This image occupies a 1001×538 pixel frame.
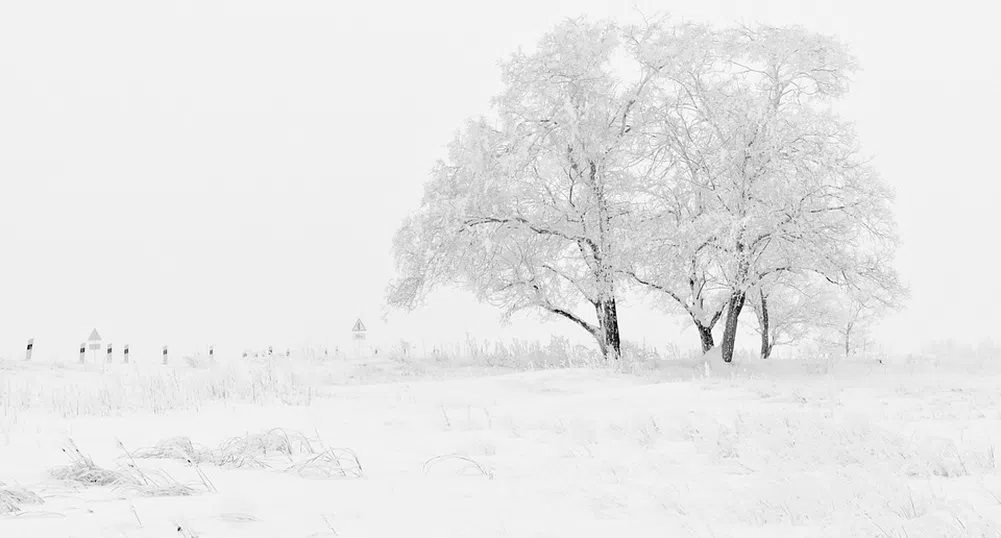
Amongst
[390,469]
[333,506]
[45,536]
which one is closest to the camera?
[45,536]

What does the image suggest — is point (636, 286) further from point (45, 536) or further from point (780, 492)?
point (45, 536)

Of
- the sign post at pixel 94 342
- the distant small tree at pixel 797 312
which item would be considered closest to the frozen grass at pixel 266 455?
the sign post at pixel 94 342

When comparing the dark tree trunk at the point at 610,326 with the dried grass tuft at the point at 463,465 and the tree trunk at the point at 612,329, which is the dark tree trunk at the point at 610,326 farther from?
the dried grass tuft at the point at 463,465

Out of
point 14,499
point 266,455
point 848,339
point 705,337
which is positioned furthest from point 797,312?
point 14,499

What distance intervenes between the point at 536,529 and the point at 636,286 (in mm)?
15548

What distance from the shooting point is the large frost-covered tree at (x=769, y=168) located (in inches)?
648

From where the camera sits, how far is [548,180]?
62.0 feet

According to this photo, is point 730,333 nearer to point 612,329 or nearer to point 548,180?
point 612,329

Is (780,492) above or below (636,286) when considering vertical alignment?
below

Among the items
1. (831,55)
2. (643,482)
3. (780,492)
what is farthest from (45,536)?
(831,55)

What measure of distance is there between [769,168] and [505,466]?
43.1 feet

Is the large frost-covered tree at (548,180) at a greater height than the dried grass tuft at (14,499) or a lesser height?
greater

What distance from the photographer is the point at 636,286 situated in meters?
19.1

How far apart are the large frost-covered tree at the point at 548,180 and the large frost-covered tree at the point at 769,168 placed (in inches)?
52.3
